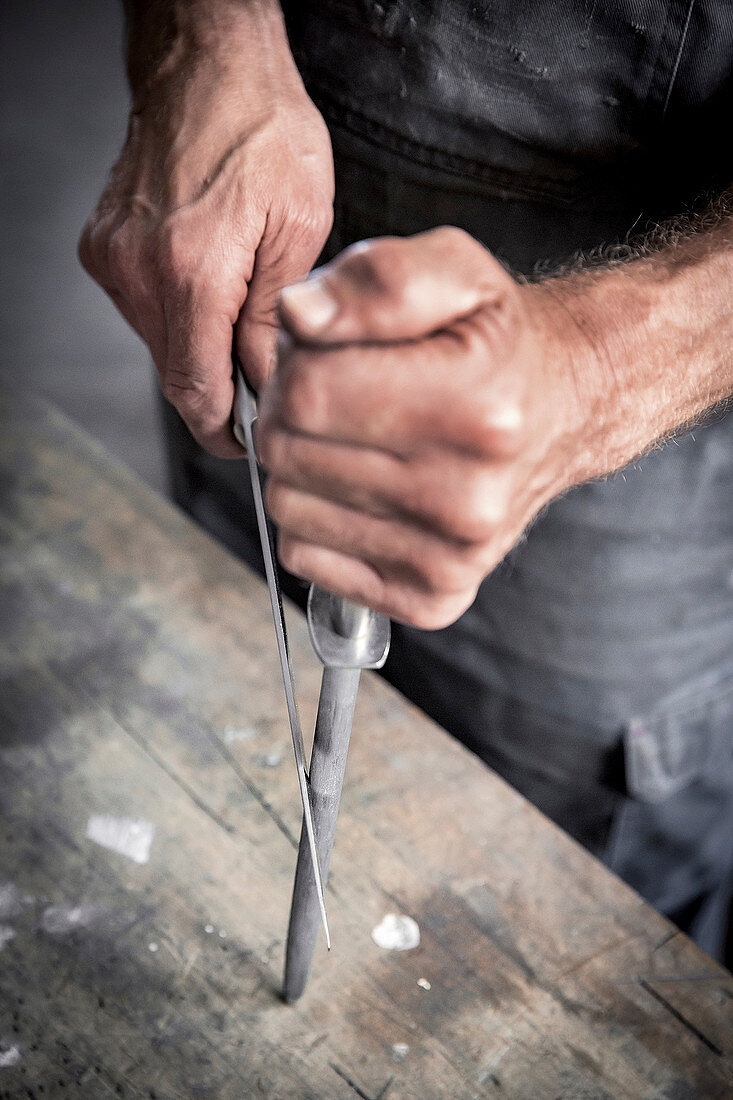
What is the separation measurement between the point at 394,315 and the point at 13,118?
94.6 inches

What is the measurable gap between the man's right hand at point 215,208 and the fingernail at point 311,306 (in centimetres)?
27

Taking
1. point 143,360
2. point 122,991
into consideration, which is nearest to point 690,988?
point 122,991

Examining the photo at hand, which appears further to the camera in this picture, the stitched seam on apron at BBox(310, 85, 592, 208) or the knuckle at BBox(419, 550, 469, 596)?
the stitched seam on apron at BBox(310, 85, 592, 208)

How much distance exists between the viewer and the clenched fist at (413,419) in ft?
0.86

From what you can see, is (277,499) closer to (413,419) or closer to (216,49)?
(413,419)

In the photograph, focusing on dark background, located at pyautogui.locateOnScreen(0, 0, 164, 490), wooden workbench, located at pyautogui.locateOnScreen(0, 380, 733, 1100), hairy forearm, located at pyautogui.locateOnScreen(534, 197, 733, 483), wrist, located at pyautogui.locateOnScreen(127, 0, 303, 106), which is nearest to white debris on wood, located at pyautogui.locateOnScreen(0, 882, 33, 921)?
wooden workbench, located at pyautogui.locateOnScreen(0, 380, 733, 1100)

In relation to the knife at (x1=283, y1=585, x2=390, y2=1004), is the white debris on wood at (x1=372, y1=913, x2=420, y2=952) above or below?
below

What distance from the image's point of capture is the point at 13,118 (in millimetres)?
2246

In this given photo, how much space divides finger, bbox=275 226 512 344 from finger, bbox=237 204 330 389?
279mm

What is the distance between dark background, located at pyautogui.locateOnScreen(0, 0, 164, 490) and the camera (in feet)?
7.27

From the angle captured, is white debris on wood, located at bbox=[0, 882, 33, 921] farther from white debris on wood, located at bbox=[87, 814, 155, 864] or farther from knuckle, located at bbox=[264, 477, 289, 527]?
knuckle, located at bbox=[264, 477, 289, 527]

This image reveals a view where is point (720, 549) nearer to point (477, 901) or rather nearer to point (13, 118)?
point (477, 901)

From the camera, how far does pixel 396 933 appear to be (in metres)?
0.54

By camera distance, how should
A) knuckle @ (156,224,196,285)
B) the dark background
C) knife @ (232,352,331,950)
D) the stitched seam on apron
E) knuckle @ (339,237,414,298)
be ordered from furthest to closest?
the dark background < the stitched seam on apron < knuckle @ (156,224,196,285) < knife @ (232,352,331,950) < knuckle @ (339,237,414,298)
